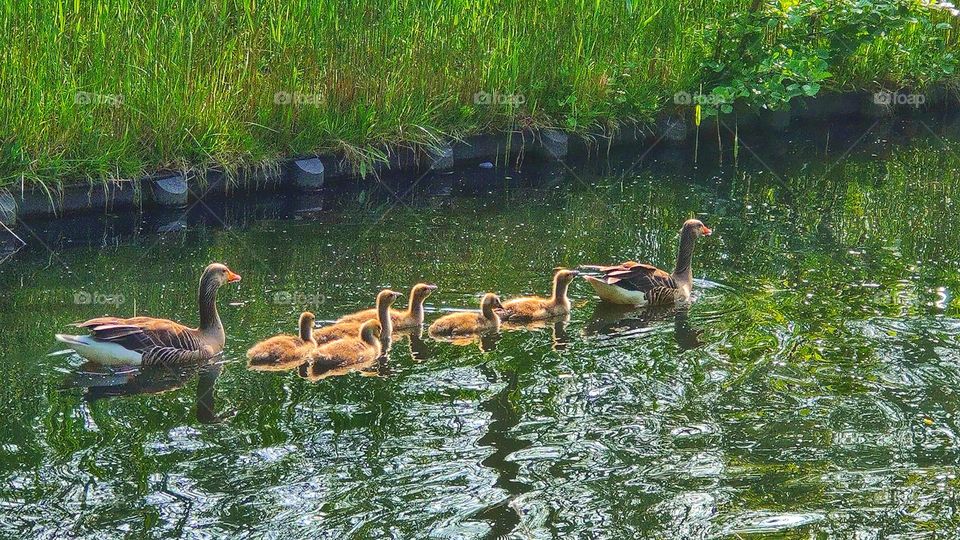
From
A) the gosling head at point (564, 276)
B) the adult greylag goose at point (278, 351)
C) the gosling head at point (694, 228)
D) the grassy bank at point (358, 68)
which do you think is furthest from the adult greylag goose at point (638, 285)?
the grassy bank at point (358, 68)

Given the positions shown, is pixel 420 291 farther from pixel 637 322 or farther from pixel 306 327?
pixel 637 322

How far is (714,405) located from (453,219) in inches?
199

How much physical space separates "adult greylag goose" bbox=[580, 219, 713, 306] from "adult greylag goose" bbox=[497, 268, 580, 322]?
24 cm

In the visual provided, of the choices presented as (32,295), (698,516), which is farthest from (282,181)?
(698,516)

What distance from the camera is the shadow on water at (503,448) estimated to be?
6.23 m

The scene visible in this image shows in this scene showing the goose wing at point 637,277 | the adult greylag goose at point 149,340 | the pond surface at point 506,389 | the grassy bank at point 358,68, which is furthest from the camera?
the grassy bank at point 358,68

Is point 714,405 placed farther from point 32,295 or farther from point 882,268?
point 32,295

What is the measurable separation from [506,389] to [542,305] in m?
1.71

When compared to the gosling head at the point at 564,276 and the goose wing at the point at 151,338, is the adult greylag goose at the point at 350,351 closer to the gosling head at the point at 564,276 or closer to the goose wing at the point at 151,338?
the goose wing at the point at 151,338

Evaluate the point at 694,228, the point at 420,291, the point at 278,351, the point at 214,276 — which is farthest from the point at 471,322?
the point at 694,228

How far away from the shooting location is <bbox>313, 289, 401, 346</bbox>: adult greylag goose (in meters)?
8.79

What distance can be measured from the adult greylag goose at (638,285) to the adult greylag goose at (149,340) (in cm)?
292

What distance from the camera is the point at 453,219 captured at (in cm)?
1224

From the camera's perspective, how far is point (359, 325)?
8.93 meters
